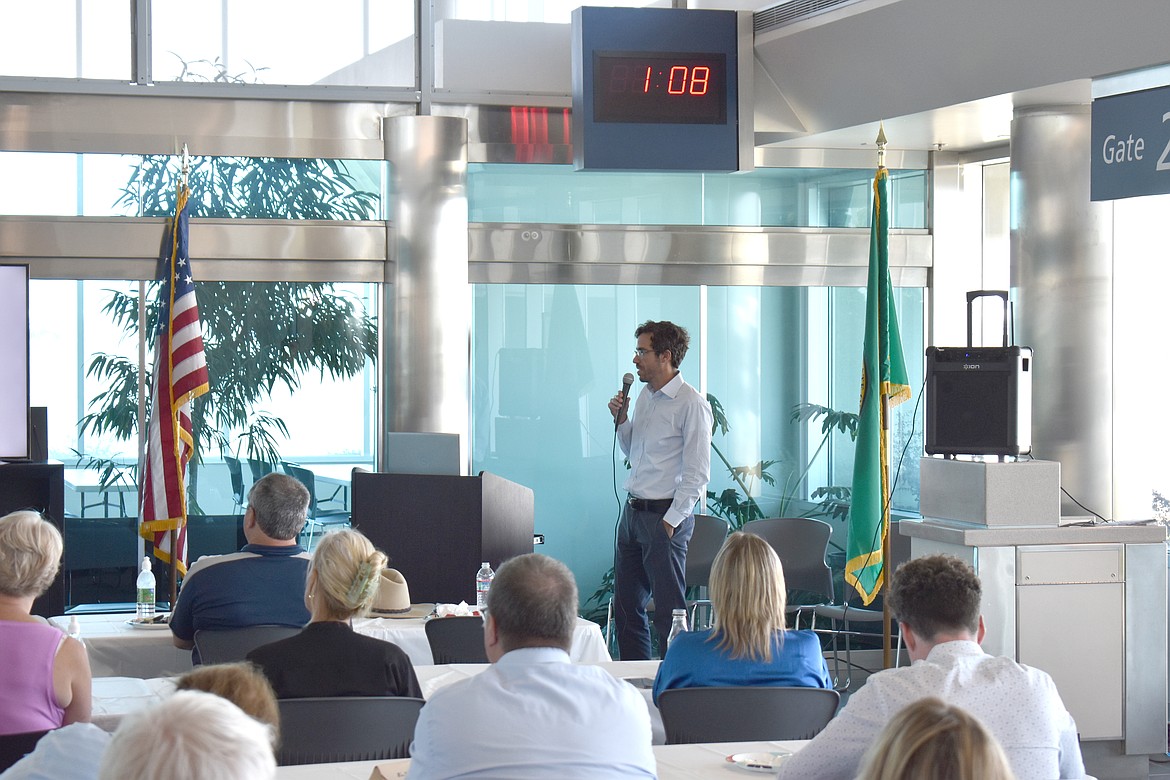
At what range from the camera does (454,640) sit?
15.5 feet

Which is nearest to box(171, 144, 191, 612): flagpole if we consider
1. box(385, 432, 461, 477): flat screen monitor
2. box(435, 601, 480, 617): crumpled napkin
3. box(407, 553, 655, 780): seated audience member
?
box(385, 432, 461, 477): flat screen monitor

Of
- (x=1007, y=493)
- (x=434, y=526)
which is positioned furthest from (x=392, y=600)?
(x=1007, y=493)

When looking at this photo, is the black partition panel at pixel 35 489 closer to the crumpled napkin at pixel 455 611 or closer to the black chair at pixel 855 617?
the crumpled napkin at pixel 455 611

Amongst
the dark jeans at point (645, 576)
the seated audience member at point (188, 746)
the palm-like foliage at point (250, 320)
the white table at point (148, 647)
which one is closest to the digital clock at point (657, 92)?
the palm-like foliage at point (250, 320)

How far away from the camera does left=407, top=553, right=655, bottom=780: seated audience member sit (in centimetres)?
254

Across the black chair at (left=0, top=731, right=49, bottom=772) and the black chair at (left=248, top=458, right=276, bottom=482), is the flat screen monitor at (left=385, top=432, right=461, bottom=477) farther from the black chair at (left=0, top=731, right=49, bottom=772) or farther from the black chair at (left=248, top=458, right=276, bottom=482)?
the black chair at (left=0, top=731, right=49, bottom=772)

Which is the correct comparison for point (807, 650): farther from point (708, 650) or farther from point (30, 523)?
point (30, 523)

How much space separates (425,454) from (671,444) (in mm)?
1284

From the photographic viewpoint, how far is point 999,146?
8.00 metres

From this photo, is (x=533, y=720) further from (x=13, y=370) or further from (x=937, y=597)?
(x=13, y=370)

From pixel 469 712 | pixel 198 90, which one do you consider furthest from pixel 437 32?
pixel 469 712

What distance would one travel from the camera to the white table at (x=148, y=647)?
4973mm

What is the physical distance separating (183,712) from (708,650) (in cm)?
225

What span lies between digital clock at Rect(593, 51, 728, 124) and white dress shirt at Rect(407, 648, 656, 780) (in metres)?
4.63
